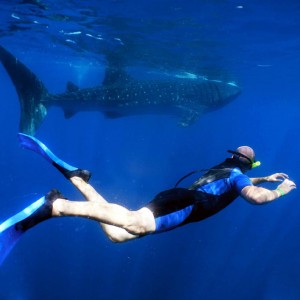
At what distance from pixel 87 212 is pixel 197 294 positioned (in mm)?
12976

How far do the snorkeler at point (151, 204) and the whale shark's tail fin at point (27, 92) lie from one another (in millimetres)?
4371

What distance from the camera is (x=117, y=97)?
14250mm

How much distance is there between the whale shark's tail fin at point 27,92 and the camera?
940cm

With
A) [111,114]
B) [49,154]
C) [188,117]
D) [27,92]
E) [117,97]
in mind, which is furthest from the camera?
[188,117]

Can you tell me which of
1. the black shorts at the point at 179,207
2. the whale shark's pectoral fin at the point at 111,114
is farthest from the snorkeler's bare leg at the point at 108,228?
the whale shark's pectoral fin at the point at 111,114

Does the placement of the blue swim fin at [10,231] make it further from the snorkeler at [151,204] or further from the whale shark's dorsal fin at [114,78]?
the whale shark's dorsal fin at [114,78]

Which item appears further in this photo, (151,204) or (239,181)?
(239,181)

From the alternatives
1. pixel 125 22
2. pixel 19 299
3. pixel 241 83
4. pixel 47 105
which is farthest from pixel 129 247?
pixel 241 83

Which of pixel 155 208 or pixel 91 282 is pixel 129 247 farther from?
pixel 155 208

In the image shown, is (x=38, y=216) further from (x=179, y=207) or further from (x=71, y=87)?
(x=71, y=87)

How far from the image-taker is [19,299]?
46.8 feet

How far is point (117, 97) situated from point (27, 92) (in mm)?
4492

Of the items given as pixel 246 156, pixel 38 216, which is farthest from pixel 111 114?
pixel 38 216

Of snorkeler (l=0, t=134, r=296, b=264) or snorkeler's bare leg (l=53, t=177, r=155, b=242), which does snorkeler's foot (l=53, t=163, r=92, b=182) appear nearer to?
snorkeler (l=0, t=134, r=296, b=264)
